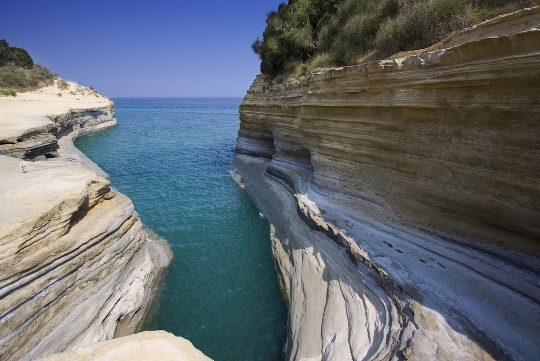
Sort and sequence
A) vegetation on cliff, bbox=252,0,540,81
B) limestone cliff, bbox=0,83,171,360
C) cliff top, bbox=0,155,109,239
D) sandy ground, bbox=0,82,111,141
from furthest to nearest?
1. sandy ground, bbox=0,82,111,141
2. vegetation on cliff, bbox=252,0,540,81
3. cliff top, bbox=0,155,109,239
4. limestone cliff, bbox=0,83,171,360

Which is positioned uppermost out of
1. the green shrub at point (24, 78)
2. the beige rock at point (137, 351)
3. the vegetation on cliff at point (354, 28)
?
the vegetation on cliff at point (354, 28)

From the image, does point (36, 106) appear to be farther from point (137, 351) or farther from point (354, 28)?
point (137, 351)

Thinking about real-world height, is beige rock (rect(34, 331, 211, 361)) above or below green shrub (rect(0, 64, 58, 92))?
above

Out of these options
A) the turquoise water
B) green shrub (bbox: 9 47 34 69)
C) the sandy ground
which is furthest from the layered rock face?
green shrub (bbox: 9 47 34 69)

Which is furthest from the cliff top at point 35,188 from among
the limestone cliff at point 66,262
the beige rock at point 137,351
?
the beige rock at point 137,351

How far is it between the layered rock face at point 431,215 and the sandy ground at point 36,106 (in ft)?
46.1

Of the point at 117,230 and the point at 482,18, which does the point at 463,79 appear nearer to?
the point at 482,18

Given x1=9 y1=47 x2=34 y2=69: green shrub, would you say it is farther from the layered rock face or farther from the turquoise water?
the layered rock face

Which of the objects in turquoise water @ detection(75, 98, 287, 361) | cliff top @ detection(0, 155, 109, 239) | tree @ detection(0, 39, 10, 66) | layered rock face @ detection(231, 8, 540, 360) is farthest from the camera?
tree @ detection(0, 39, 10, 66)

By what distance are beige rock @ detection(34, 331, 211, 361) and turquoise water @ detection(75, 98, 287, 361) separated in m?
2.90

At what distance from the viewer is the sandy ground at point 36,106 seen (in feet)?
49.1

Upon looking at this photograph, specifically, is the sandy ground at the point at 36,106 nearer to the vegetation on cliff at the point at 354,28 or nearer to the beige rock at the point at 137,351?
the beige rock at the point at 137,351

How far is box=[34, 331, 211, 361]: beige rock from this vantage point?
3.26 meters

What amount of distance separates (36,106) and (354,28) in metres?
28.0
